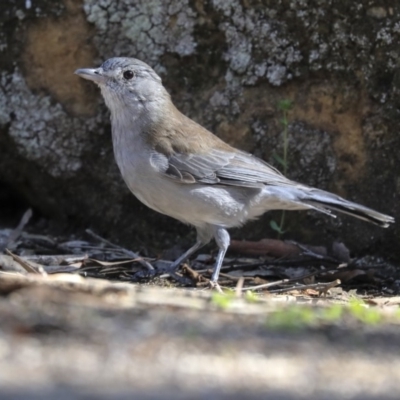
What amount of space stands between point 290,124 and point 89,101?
163 centimetres

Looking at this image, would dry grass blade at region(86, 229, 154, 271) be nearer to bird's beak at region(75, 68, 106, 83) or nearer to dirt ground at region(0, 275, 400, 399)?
bird's beak at region(75, 68, 106, 83)

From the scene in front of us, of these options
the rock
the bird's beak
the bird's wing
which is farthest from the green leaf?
the bird's beak

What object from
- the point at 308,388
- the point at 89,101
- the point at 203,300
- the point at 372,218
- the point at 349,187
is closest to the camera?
the point at 308,388

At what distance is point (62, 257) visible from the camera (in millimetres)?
5945

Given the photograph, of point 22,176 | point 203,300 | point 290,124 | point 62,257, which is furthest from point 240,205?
point 203,300

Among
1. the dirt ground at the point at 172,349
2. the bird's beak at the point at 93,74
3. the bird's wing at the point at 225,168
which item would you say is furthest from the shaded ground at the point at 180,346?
the bird's beak at the point at 93,74

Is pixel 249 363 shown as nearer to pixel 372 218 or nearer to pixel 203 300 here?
pixel 203 300

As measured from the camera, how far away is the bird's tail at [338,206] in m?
5.78

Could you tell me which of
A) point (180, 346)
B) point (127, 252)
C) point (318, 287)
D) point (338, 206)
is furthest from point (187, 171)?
point (180, 346)

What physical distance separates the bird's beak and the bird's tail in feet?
5.56

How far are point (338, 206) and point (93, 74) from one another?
2003 mm

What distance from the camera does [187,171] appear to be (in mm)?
5922

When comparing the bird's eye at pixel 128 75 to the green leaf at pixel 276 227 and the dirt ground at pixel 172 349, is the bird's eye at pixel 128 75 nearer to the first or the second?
the green leaf at pixel 276 227

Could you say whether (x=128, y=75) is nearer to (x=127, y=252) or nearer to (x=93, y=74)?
(x=93, y=74)
